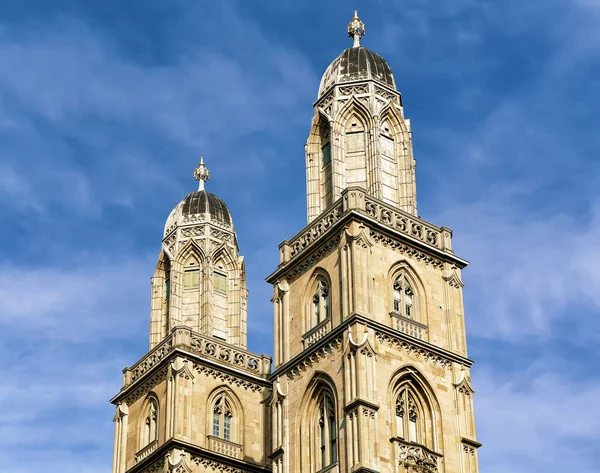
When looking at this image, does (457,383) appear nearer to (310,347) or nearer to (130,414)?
(310,347)

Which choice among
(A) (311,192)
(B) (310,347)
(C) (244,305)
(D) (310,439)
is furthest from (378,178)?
(C) (244,305)

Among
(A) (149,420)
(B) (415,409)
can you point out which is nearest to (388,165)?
(B) (415,409)

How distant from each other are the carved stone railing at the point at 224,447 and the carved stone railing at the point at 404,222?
1459 centimetres

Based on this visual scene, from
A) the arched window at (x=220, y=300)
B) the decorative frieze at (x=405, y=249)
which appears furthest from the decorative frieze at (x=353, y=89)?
the arched window at (x=220, y=300)

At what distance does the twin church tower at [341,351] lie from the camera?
5159 cm

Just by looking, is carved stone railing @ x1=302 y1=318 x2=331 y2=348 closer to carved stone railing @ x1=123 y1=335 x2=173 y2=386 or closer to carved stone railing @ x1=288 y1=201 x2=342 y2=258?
carved stone railing @ x1=288 y1=201 x2=342 y2=258

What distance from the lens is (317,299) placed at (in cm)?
5541

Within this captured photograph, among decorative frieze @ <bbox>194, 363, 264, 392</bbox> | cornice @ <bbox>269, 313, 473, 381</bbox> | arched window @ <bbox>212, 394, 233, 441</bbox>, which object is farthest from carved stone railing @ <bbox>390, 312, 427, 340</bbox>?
arched window @ <bbox>212, 394, 233, 441</bbox>

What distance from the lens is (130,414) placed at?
215ft

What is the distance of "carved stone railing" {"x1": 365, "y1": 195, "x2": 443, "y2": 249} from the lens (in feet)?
181

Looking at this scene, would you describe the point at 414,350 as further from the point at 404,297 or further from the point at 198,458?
the point at 198,458

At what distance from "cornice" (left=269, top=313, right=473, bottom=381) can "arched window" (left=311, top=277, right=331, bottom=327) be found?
1473 mm

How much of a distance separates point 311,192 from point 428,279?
6.64 metres

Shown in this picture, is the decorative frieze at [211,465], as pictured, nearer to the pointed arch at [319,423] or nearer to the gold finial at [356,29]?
the pointed arch at [319,423]
